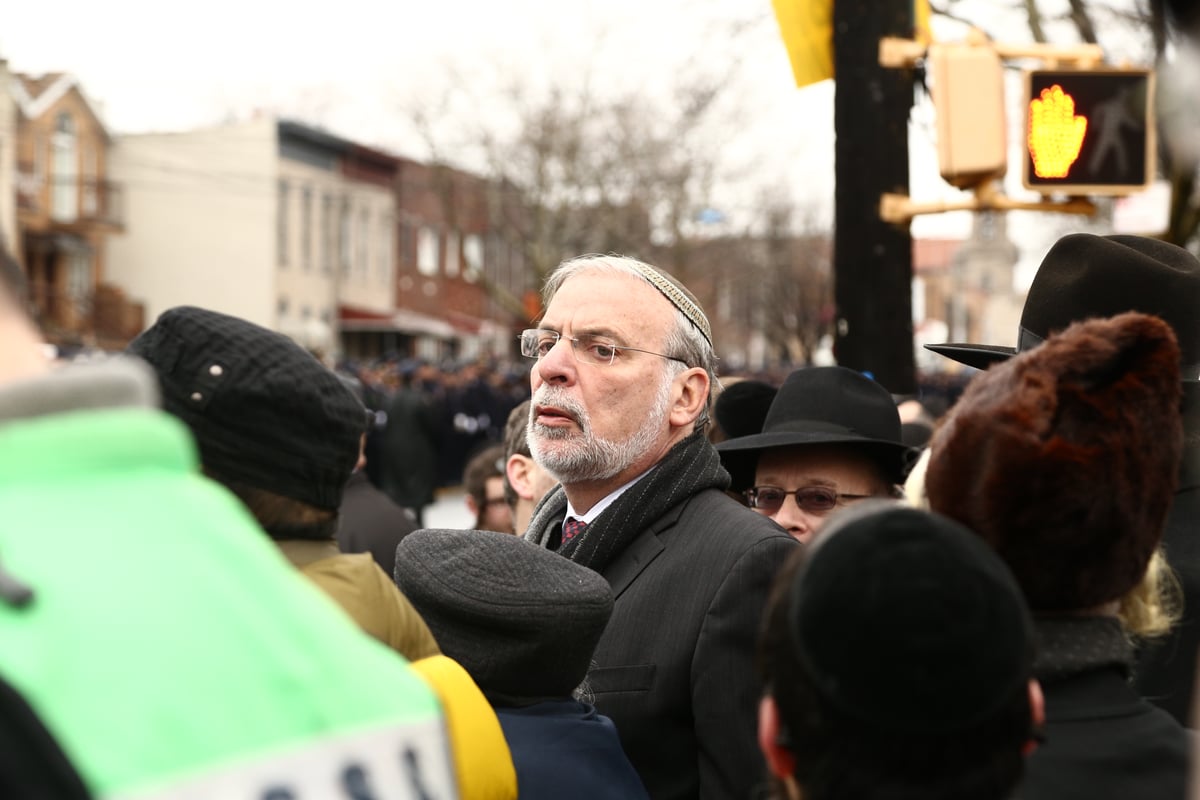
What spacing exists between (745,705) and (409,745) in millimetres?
1783

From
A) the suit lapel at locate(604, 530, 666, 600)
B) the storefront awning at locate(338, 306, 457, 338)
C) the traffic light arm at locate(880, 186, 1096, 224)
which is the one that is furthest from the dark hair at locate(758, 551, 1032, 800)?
the storefront awning at locate(338, 306, 457, 338)

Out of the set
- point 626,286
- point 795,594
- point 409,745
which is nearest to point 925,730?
point 795,594

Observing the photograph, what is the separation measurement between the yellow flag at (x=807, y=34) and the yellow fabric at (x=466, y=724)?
5.62m

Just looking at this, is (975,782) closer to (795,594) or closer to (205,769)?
(795,594)

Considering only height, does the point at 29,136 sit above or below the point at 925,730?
above

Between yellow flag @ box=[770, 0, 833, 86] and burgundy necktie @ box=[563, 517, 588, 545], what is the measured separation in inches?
151

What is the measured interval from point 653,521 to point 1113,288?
1.20 metres

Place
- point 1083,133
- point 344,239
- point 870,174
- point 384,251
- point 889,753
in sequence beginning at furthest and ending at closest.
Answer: point 384,251 < point 344,239 < point 1083,133 < point 870,174 < point 889,753

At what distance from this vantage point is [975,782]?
173cm

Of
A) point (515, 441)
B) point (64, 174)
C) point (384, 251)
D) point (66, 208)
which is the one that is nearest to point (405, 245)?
point (384, 251)

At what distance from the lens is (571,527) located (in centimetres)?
399

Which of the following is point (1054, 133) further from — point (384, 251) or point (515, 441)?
point (384, 251)

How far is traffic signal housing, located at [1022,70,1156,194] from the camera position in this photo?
7.50 meters

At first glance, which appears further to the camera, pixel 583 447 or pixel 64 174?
pixel 64 174
